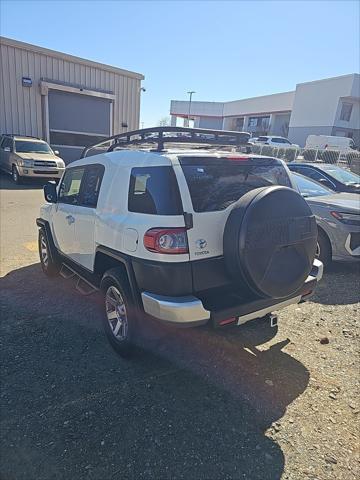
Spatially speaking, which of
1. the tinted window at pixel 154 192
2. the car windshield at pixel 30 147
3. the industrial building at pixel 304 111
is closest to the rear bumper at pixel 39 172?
the car windshield at pixel 30 147

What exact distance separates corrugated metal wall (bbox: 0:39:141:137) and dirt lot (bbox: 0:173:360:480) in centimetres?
1410

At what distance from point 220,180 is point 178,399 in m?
1.79

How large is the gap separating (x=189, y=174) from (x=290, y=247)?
1.01m

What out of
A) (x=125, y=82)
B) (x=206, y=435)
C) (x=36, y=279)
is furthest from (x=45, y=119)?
(x=206, y=435)

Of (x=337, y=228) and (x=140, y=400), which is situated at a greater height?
(x=337, y=228)

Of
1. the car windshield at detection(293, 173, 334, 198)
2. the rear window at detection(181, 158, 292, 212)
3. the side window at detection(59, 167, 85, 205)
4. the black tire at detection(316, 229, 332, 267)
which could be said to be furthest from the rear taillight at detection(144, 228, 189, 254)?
the car windshield at detection(293, 173, 334, 198)

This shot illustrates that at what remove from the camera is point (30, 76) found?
1512 cm

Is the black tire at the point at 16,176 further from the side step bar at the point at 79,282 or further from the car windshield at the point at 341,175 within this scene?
the car windshield at the point at 341,175

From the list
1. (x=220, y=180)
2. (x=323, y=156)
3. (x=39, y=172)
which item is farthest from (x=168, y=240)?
(x=323, y=156)

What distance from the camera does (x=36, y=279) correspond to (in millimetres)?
4656

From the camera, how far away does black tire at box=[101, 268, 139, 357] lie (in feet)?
9.20

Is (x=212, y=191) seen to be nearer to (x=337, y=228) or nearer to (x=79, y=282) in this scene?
(x=79, y=282)

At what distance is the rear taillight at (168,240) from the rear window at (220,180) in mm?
247

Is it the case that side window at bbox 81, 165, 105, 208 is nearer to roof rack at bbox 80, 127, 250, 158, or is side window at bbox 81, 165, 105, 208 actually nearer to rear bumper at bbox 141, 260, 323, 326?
roof rack at bbox 80, 127, 250, 158
